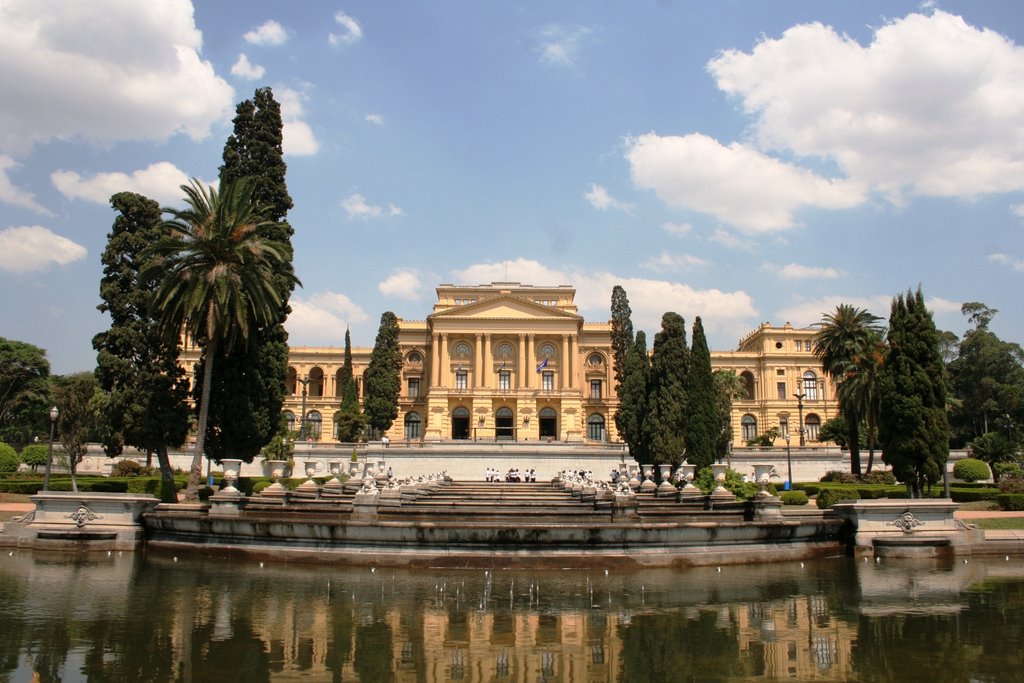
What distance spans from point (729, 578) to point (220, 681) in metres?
10.9

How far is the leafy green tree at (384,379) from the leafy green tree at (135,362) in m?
28.8

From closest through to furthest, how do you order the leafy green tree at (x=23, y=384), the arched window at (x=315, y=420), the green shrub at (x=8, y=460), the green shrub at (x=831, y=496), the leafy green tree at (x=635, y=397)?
the green shrub at (x=831, y=496), the green shrub at (x=8, y=460), the leafy green tree at (x=635, y=397), the leafy green tree at (x=23, y=384), the arched window at (x=315, y=420)

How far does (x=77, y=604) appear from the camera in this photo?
12.6 metres

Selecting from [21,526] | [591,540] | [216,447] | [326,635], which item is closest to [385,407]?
[216,447]

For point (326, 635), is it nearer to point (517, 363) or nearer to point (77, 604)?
point (77, 604)

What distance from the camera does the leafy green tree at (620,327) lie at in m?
61.6

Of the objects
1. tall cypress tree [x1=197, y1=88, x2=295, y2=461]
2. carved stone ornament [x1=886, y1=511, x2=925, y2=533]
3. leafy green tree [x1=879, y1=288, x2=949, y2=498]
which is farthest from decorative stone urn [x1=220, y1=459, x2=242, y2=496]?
leafy green tree [x1=879, y1=288, x2=949, y2=498]

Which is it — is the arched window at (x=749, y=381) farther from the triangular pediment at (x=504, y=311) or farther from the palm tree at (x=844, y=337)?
the palm tree at (x=844, y=337)

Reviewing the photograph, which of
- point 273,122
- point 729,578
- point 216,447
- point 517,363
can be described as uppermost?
point 273,122

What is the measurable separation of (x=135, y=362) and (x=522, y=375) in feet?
148

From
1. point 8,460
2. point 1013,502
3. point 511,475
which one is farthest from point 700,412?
point 8,460

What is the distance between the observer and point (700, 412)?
42688 mm

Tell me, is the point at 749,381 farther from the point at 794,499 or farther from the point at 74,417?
the point at 74,417

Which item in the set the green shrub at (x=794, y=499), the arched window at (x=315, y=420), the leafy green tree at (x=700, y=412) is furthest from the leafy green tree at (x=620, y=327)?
the arched window at (x=315, y=420)
